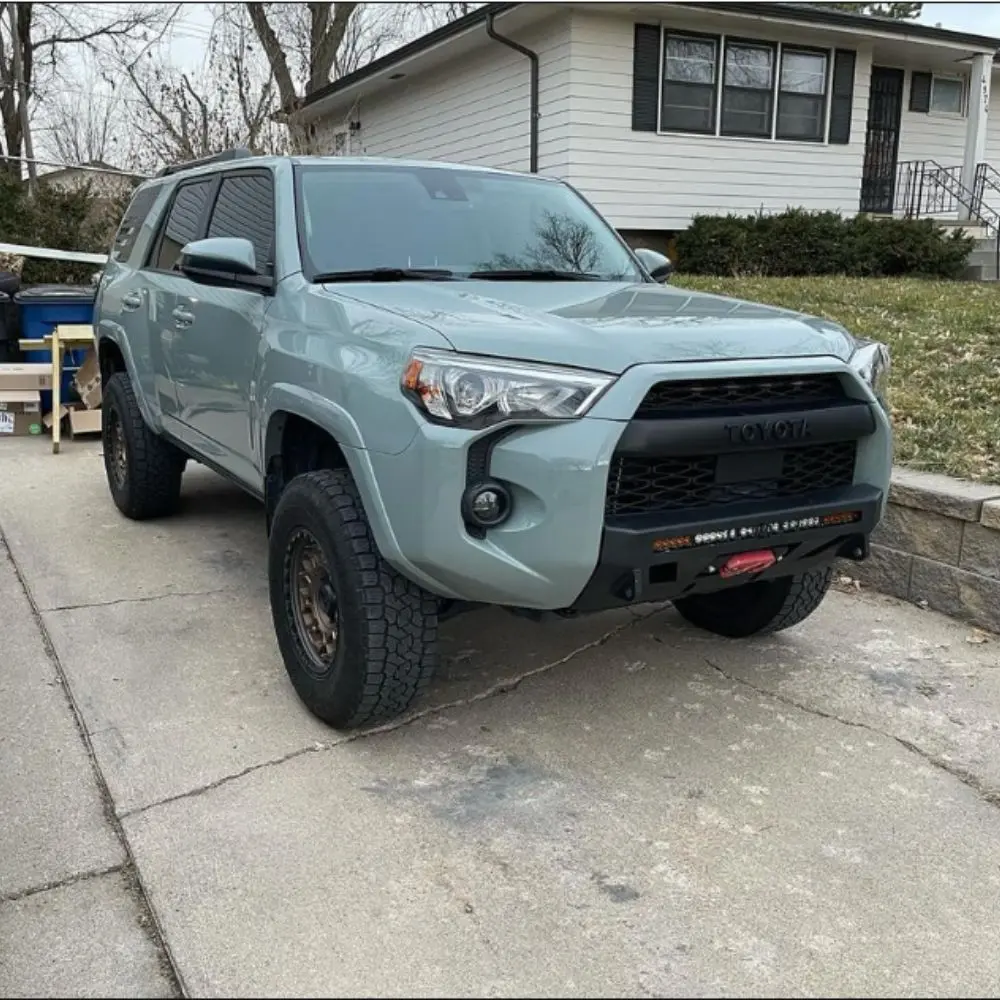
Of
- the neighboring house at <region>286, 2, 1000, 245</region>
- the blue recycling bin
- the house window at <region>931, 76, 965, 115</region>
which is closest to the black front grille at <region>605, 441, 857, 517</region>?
the blue recycling bin

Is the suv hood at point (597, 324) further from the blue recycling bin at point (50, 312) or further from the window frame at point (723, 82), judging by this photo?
the window frame at point (723, 82)

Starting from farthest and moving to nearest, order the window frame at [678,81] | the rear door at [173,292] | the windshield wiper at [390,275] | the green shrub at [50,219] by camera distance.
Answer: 1. the window frame at [678,81]
2. the green shrub at [50,219]
3. the rear door at [173,292]
4. the windshield wiper at [390,275]

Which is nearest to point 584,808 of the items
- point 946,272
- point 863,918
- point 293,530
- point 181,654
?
point 863,918

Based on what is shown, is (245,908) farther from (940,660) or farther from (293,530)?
(940,660)

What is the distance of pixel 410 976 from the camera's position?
2.23 meters

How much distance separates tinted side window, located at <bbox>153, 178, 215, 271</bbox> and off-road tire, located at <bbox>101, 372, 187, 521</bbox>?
838 mm

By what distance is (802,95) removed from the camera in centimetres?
1595

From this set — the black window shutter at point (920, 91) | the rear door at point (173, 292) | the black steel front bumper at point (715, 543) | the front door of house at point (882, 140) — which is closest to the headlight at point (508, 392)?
the black steel front bumper at point (715, 543)

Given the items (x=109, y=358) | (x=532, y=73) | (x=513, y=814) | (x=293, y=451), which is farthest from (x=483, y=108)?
(x=513, y=814)

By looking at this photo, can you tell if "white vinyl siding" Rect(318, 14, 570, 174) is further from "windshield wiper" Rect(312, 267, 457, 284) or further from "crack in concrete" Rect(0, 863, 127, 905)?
"crack in concrete" Rect(0, 863, 127, 905)

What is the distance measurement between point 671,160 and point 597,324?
13.2 m

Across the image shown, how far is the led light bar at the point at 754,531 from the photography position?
9.41 ft

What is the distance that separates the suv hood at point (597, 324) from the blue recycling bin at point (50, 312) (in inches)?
231

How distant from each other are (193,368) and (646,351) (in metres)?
2.54
